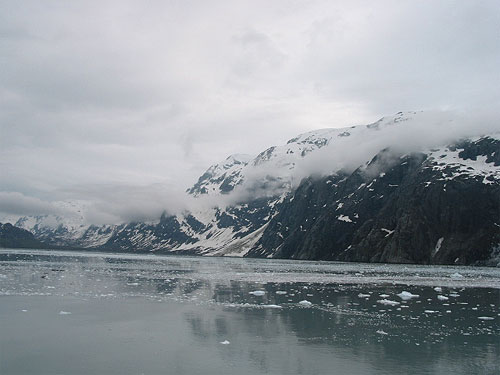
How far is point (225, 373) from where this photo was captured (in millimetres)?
19000

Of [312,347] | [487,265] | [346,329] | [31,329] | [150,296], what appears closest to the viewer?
[312,347]

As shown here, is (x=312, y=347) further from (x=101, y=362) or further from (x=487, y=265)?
(x=487, y=265)

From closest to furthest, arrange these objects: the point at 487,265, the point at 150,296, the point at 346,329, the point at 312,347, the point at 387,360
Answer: the point at 387,360
the point at 312,347
the point at 346,329
the point at 150,296
the point at 487,265

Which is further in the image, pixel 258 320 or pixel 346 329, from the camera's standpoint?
pixel 258 320

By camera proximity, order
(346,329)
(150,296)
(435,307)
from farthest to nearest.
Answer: (150,296), (435,307), (346,329)

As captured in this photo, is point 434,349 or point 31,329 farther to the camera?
point 31,329

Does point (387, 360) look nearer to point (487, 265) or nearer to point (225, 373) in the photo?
point (225, 373)

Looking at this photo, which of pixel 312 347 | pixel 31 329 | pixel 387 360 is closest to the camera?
pixel 387 360

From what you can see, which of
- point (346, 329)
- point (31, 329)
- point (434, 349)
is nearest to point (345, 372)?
point (434, 349)

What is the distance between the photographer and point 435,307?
4100 cm

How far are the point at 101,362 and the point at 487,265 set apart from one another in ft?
640

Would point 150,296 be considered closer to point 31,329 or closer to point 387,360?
point 31,329

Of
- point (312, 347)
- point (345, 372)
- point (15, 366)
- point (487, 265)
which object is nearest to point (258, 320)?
point (312, 347)

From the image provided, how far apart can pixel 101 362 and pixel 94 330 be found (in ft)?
25.0
